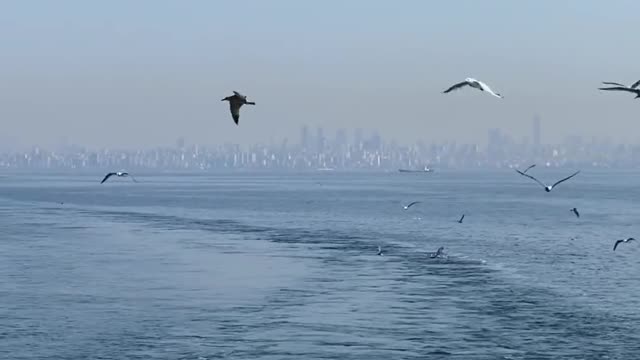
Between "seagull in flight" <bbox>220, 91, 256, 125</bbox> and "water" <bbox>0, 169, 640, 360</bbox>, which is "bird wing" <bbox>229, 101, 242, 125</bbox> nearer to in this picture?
"seagull in flight" <bbox>220, 91, 256, 125</bbox>

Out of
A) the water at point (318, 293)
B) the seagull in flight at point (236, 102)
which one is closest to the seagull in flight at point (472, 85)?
the seagull in flight at point (236, 102)

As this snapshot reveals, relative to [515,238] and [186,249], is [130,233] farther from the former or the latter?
[515,238]

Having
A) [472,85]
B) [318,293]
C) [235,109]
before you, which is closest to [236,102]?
[235,109]

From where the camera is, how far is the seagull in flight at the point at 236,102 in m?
28.3

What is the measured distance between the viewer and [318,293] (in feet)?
167

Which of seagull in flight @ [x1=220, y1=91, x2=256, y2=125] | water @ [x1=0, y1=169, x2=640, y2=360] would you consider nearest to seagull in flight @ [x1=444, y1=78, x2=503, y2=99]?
seagull in flight @ [x1=220, y1=91, x2=256, y2=125]

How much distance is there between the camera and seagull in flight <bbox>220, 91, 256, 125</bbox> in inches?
1116

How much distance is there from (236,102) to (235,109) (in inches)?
14.6

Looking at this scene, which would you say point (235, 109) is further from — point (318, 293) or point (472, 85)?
point (318, 293)

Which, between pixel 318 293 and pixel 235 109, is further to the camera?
pixel 318 293

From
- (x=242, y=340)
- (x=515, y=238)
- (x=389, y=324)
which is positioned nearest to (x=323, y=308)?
(x=389, y=324)

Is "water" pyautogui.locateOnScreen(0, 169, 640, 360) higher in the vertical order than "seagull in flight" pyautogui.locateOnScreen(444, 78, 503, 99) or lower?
lower

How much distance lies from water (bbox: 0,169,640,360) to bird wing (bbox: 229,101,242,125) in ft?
34.9

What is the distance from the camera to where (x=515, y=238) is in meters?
86.6
